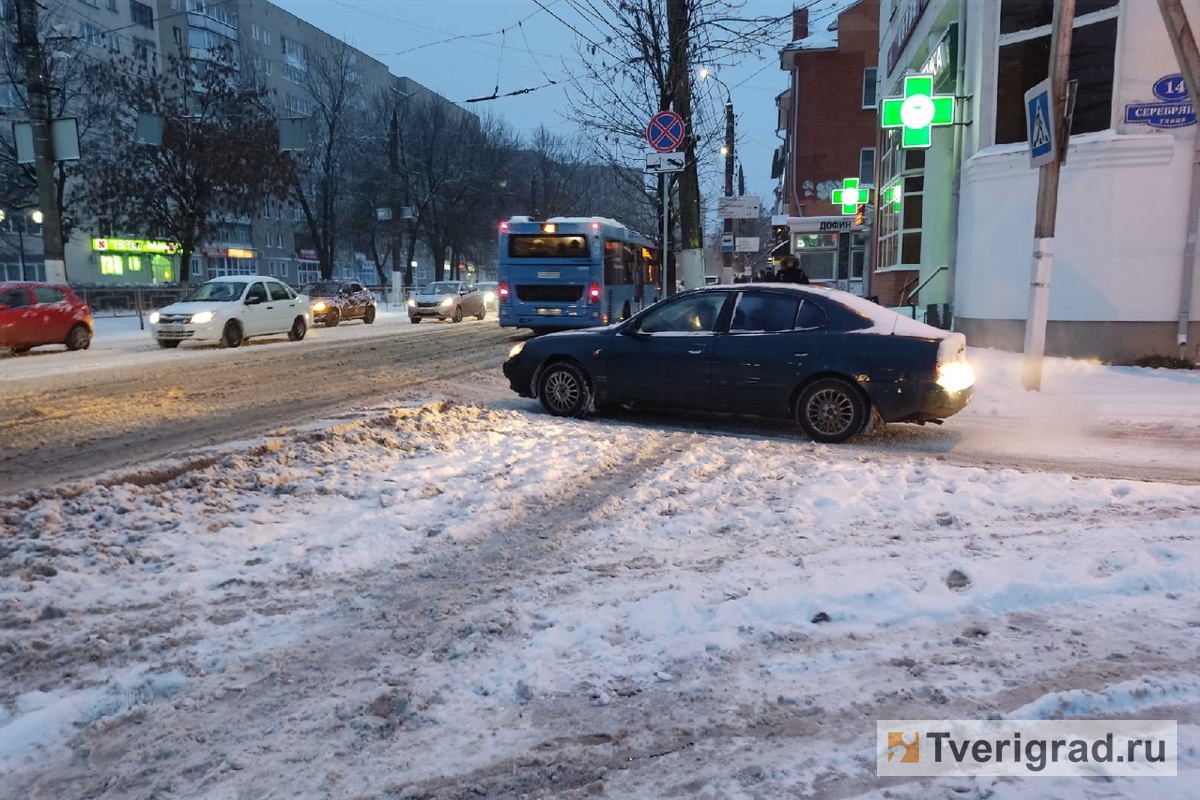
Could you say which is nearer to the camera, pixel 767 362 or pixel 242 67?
pixel 767 362

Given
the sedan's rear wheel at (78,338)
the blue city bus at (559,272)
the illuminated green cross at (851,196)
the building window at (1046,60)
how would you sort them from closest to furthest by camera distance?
the building window at (1046,60), the sedan's rear wheel at (78,338), the blue city bus at (559,272), the illuminated green cross at (851,196)

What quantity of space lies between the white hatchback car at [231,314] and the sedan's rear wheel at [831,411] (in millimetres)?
14123

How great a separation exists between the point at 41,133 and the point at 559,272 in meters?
13.9

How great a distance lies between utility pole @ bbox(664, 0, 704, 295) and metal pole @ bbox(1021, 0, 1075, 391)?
286 inches

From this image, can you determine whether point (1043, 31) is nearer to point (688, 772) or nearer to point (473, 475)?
point (473, 475)

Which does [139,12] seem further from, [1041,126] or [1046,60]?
[1041,126]

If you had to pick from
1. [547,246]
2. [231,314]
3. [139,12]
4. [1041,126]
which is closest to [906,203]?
[547,246]

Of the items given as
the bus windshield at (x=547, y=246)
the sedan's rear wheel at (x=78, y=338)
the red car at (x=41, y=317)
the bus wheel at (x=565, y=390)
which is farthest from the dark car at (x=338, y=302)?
the bus wheel at (x=565, y=390)

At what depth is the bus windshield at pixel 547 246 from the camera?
19.8 m

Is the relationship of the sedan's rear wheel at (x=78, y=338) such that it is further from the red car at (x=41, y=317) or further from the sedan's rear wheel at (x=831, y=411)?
the sedan's rear wheel at (x=831, y=411)

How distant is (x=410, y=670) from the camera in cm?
334

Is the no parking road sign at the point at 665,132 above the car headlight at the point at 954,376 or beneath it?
above

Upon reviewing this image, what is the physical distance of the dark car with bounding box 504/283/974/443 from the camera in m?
7.40

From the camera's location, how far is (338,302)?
26.9 meters
